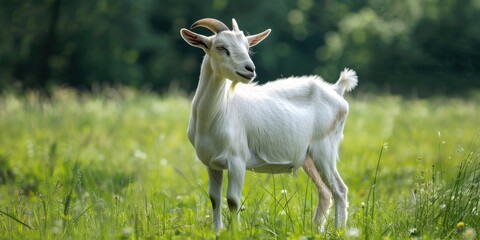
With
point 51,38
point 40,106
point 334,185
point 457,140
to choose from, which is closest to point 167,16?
point 51,38

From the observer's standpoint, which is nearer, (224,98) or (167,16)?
(224,98)

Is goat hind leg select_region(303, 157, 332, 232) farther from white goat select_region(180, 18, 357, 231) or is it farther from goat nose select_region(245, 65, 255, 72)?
goat nose select_region(245, 65, 255, 72)

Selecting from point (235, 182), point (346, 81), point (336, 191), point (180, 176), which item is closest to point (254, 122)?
point (235, 182)

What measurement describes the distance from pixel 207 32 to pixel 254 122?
33.3 m

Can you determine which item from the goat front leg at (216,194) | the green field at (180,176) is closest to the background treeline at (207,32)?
the green field at (180,176)

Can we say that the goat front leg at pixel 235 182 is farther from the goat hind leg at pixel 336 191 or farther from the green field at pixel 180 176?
the goat hind leg at pixel 336 191

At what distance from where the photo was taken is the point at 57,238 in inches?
201

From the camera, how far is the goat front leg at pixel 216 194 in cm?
604

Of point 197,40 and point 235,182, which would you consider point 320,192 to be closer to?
point 235,182

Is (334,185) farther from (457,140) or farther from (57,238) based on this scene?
(457,140)

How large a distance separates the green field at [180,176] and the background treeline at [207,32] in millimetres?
16568

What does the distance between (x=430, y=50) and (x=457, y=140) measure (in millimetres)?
28645

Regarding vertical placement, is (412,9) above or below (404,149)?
above

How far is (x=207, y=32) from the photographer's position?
128 ft
